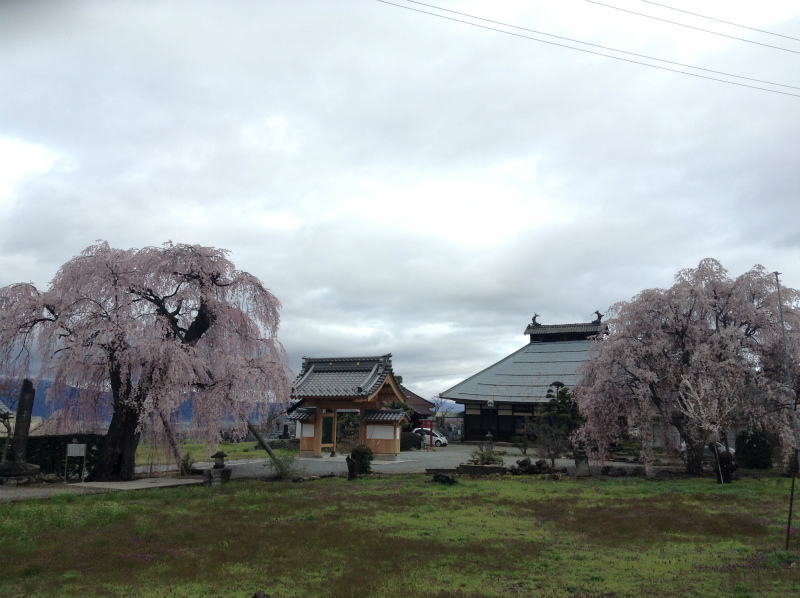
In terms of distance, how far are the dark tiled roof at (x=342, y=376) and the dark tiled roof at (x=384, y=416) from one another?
1380 millimetres

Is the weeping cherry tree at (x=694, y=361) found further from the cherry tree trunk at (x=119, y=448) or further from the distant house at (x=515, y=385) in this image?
the cherry tree trunk at (x=119, y=448)

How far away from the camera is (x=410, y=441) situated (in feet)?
112

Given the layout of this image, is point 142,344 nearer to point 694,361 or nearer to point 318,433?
point 318,433

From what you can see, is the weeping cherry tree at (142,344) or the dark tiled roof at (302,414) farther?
the dark tiled roof at (302,414)

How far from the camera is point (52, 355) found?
16.1 m

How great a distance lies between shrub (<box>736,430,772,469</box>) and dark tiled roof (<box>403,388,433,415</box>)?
29.5 metres

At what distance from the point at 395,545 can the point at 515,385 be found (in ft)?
98.5

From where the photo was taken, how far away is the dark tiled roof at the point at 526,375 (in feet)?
119

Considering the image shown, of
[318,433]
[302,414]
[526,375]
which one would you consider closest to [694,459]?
[318,433]

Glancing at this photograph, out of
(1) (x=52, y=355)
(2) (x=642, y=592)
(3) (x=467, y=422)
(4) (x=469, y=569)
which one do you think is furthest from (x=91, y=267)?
(3) (x=467, y=422)

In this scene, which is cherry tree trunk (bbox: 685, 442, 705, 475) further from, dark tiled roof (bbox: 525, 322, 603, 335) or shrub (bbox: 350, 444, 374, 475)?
dark tiled roof (bbox: 525, 322, 603, 335)

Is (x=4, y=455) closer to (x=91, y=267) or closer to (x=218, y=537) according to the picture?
(x=91, y=267)

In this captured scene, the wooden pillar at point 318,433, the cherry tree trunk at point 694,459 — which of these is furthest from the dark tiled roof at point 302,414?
the cherry tree trunk at point 694,459

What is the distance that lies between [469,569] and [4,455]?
605 inches
